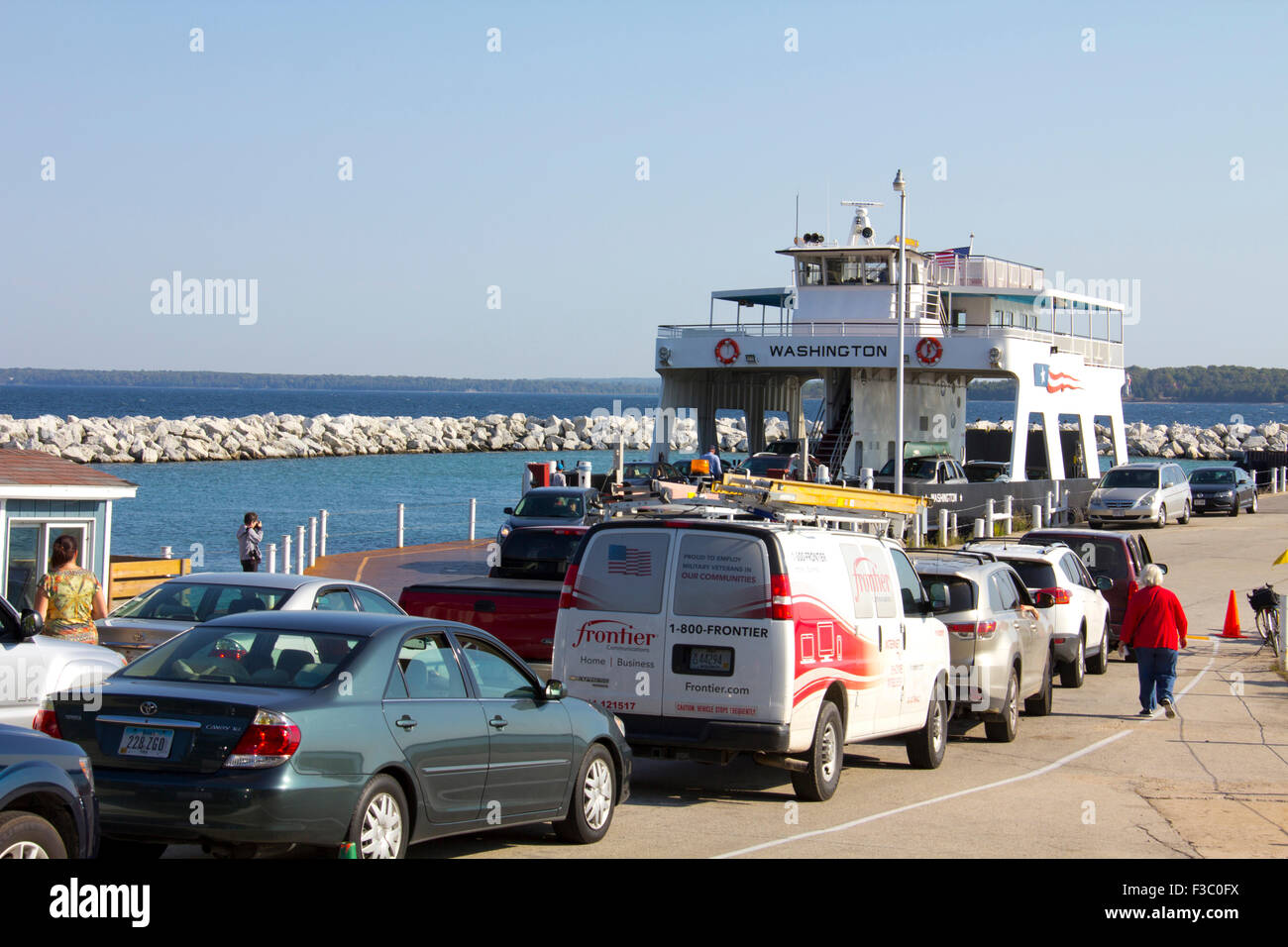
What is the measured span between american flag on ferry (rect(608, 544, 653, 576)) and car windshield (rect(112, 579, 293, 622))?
118 inches

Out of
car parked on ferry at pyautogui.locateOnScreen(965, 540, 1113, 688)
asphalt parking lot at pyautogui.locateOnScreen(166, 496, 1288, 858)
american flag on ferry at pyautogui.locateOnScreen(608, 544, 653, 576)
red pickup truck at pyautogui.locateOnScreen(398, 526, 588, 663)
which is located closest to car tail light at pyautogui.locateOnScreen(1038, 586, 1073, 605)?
car parked on ferry at pyautogui.locateOnScreen(965, 540, 1113, 688)

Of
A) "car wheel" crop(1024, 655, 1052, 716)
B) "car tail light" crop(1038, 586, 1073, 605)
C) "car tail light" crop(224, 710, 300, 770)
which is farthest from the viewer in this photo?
"car tail light" crop(1038, 586, 1073, 605)

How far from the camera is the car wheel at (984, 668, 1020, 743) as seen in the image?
13812 millimetres

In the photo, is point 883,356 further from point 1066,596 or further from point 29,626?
point 29,626

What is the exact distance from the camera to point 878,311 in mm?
41375

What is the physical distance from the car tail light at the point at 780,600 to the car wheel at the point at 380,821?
3.37 metres

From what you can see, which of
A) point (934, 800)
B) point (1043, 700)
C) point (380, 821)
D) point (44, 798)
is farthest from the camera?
point (1043, 700)

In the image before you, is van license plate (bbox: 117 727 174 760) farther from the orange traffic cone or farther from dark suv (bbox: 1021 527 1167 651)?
the orange traffic cone

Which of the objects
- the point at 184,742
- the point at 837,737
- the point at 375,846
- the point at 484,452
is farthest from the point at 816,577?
the point at 484,452

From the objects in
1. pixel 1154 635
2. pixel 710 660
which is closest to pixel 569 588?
pixel 710 660

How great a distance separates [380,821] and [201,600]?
522 cm

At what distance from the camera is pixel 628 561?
10.4 meters
